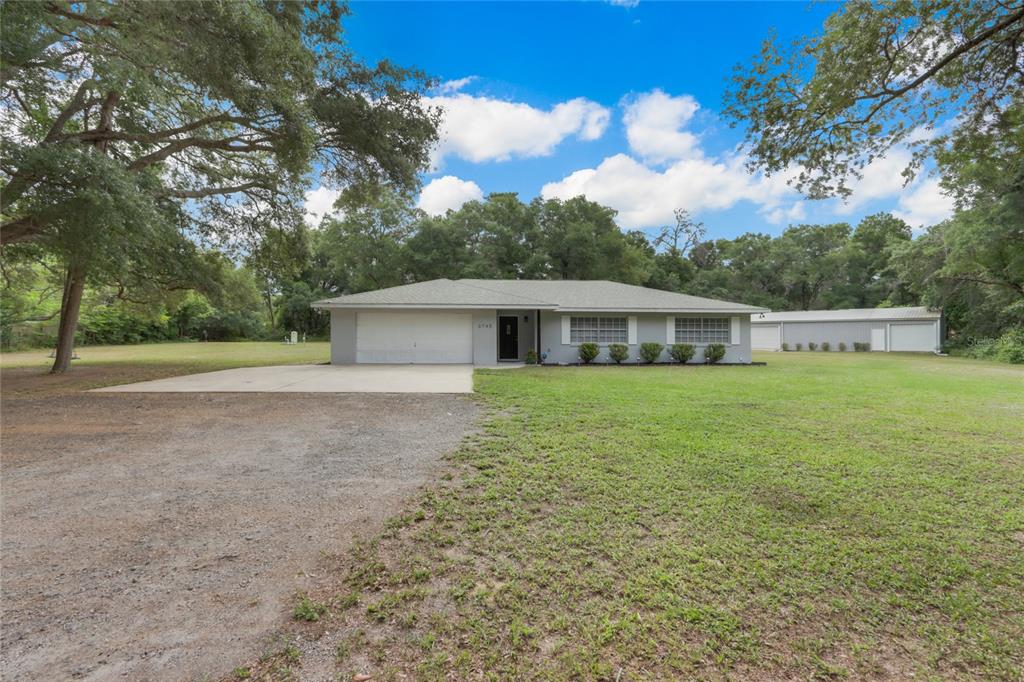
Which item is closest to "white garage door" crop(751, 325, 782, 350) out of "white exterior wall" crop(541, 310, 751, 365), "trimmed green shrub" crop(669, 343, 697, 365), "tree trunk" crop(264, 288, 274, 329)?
"white exterior wall" crop(541, 310, 751, 365)

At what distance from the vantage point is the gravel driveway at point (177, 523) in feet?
6.86

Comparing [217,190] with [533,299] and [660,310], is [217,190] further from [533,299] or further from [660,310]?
[660,310]

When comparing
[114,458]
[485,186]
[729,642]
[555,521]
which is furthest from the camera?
[485,186]

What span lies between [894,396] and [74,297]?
22240mm

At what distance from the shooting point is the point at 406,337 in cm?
1569

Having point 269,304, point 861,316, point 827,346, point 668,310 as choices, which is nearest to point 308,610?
point 668,310

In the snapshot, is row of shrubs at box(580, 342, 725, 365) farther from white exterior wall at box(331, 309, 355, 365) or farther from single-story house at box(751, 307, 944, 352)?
single-story house at box(751, 307, 944, 352)

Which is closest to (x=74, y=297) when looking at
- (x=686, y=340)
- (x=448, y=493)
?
(x=448, y=493)

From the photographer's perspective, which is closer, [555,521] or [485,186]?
[555,521]

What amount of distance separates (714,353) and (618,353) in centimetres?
390

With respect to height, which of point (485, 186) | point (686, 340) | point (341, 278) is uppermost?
point (485, 186)

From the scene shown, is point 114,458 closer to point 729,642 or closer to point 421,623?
point 421,623

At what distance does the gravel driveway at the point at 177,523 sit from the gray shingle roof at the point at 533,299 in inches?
331

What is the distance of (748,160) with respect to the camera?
16.3 feet
